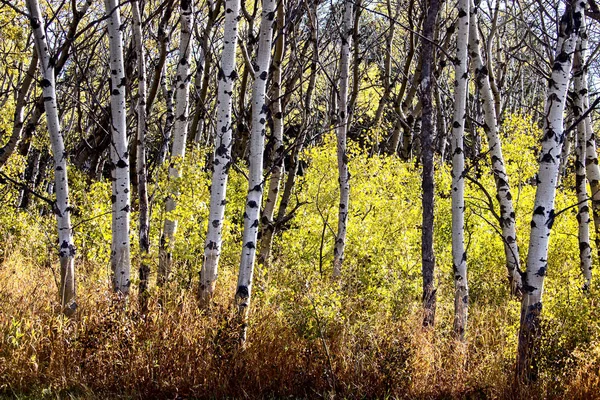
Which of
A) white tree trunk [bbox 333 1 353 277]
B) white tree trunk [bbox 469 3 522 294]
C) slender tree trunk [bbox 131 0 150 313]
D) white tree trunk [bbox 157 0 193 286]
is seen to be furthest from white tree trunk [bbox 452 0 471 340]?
slender tree trunk [bbox 131 0 150 313]

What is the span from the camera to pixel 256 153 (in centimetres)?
538

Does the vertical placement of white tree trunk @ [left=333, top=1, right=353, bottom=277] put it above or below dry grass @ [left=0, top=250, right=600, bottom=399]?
above

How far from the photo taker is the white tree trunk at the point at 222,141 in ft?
17.6

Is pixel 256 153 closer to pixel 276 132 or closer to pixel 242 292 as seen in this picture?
pixel 242 292

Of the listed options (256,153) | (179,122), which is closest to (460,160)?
(256,153)

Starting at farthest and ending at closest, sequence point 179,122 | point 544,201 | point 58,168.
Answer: point 179,122, point 58,168, point 544,201

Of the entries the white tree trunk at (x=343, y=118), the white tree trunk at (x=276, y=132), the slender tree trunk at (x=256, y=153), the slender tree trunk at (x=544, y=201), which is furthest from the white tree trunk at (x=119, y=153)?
the slender tree trunk at (x=544, y=201)

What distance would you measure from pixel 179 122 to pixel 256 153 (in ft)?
8.88

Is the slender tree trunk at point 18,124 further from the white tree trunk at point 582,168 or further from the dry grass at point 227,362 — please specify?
the white tree trunk at point 582,168

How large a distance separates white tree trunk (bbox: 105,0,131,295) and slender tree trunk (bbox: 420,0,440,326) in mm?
3154

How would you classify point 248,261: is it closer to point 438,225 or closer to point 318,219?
point 318,219

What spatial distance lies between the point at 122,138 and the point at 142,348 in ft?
6.70

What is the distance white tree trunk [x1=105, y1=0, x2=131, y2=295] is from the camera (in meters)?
5.51

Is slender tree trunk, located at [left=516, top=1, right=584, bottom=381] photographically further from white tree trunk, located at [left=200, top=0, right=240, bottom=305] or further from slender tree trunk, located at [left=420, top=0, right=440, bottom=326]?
white tree trunk, located at [left=200, top=0, right=240, bottom=305]
